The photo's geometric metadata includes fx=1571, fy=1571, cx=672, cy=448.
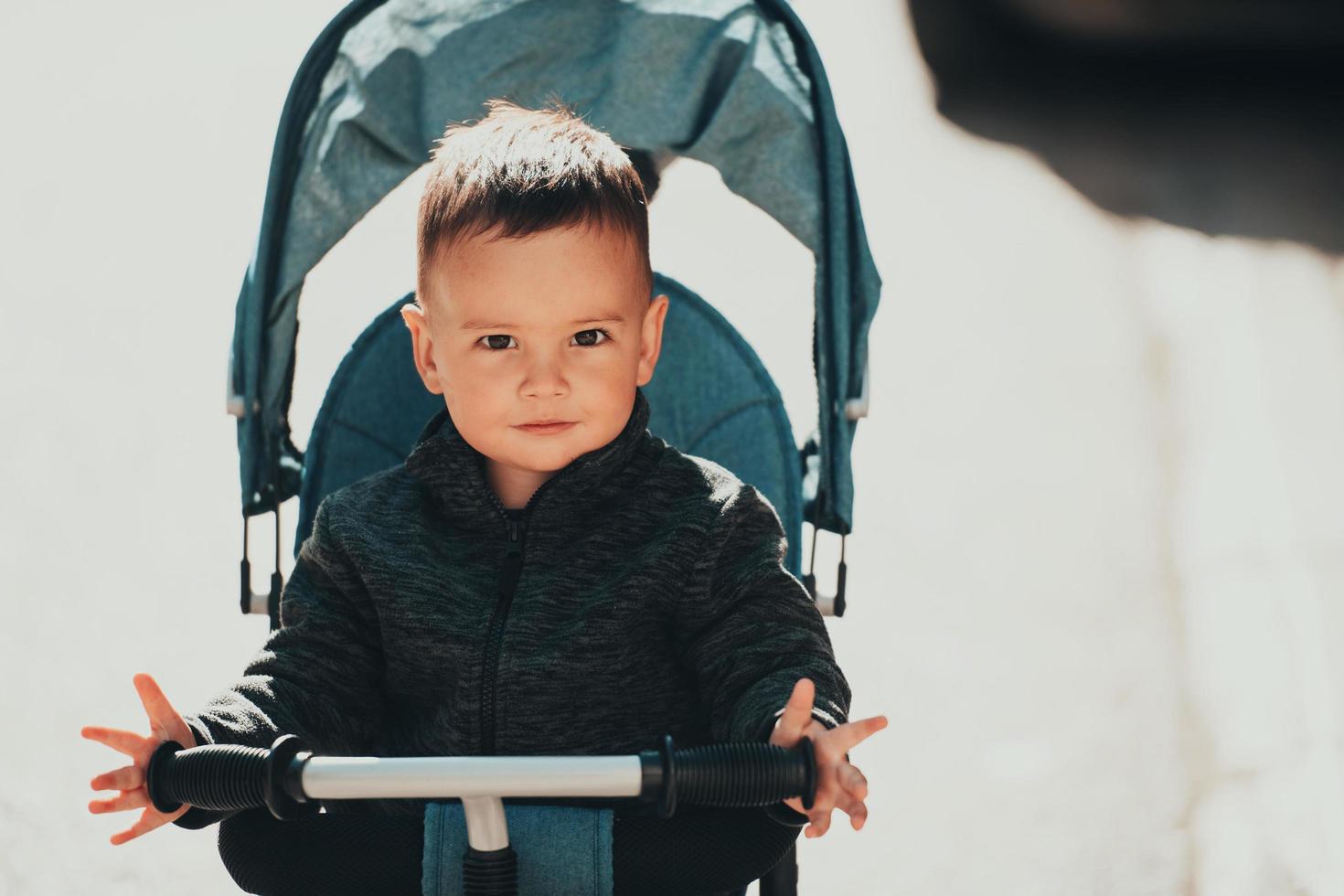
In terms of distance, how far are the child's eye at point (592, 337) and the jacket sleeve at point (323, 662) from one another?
0.34 m

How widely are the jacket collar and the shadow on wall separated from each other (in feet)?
13.0

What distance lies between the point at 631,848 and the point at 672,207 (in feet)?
13.3

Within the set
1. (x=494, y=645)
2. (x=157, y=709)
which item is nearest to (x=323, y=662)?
(x=494, y=645)

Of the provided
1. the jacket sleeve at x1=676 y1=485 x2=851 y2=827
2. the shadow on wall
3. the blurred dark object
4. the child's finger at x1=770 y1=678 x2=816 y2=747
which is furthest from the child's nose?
the blurred dark object

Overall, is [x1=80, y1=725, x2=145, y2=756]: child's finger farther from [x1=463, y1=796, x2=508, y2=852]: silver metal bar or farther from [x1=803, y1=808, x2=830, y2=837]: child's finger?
[x1=803, y1=808, x2=830, y2=837]: child's finger

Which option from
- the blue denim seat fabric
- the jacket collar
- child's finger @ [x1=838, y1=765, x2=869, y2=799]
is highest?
the jacket collar

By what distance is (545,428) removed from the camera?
1.57m

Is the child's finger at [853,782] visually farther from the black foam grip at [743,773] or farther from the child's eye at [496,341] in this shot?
the child's eye at [496,341]

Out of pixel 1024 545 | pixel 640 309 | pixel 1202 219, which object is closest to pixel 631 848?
pixel 640 309

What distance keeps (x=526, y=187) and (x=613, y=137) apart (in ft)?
1.67

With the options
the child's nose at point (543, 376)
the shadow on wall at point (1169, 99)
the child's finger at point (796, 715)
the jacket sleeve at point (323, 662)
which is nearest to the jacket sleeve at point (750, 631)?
the child's finger at point (796, 715)

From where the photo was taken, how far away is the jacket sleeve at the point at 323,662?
60.4 inches

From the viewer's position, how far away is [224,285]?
4625 mm

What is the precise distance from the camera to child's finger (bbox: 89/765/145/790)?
1.25 meters
